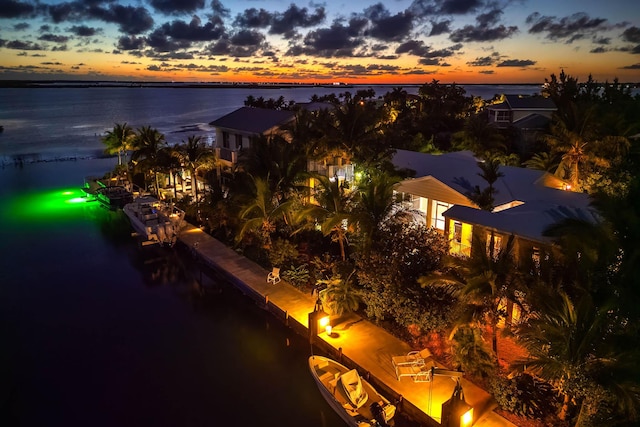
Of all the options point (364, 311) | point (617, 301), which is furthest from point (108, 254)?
point (617, 301)

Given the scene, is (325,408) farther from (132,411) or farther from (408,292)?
(132,411)

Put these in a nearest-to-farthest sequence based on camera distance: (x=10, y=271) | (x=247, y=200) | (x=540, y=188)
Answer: (x=540, y=188)
(x=247, y=200)
(x=10, y=271)

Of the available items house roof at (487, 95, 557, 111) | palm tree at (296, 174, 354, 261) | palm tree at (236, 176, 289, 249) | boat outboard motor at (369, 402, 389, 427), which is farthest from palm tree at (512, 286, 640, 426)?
house roof at (487, 95, 557, 111)

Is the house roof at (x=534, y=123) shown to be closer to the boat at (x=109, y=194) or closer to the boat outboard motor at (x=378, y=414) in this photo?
the boat at (x=109, y=194)

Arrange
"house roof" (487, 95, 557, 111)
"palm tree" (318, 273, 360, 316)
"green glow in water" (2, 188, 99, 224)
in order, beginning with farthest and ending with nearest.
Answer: "house roof" (487, 95, 557, 111) < "green glow in water" (2, 188, 99, 224) < "palm tree" (318, 273, 360, 316)

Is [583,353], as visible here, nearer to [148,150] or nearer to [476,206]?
[476,206]

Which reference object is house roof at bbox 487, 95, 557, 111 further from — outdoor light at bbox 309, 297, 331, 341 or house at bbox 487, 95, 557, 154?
outdoor light at bbox 309, 297, 331, 341
